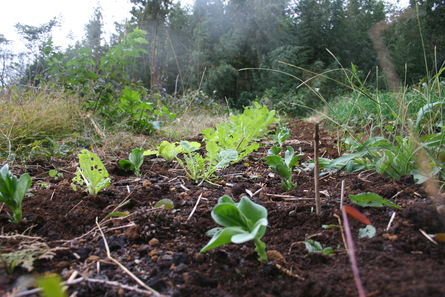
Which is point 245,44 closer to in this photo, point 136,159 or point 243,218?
point 136,159

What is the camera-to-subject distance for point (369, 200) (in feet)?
3.22

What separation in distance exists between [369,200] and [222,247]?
0.52 m

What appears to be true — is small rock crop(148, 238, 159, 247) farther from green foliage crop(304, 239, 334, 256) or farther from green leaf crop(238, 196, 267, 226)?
green foliage crop(304, 239, 334, 256)

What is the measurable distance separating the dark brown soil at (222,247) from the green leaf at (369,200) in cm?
3

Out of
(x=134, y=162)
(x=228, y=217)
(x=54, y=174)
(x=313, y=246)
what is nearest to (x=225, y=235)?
(x=228, y=217)

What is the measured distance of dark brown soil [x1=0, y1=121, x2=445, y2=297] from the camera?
659 mm

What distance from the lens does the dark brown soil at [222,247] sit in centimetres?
66

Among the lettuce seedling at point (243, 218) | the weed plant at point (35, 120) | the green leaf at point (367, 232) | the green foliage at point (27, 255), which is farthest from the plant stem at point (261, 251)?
the weed plant at point (35, 120)

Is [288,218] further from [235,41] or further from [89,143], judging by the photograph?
[235,41]

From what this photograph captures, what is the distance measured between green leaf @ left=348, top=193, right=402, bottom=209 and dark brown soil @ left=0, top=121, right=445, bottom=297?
26 millimetres

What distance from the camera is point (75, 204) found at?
3.94ft

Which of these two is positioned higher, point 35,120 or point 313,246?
point 35,120

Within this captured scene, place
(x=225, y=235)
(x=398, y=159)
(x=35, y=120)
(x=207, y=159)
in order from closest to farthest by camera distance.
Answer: (x=225, y=235), (x=398, y=159), (x=207, y=159), (x=35, y=120)

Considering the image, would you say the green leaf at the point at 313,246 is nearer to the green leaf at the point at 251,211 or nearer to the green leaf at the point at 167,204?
the green leaf at the point at 251,211
